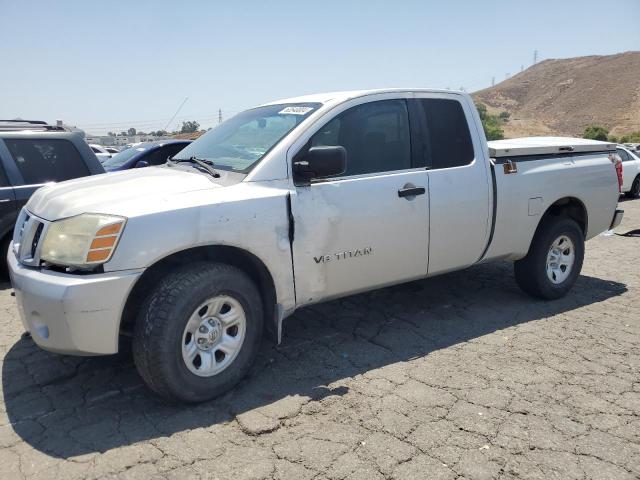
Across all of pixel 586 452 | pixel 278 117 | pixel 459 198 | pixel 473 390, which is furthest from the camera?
pixel 459 198

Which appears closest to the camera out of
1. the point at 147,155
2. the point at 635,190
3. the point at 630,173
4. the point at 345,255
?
the point at 345,255

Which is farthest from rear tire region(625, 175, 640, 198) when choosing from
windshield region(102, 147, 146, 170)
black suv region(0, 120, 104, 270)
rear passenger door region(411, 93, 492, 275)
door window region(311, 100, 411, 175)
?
black suv region(0, 120, 104, 270)

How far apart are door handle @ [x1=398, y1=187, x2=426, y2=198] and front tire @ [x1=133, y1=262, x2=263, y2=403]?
1.34 m

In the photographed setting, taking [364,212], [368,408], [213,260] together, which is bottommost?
[368,408]

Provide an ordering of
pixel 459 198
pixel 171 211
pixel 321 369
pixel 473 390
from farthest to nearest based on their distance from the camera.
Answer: pixel 459 198 → pixel 321 369 → pixel 473 390 → pixel 171 211

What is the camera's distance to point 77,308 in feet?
9.42

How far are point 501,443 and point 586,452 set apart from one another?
0.43m

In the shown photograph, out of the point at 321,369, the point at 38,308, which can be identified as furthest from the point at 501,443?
the point at 38,308

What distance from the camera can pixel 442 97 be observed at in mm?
4543

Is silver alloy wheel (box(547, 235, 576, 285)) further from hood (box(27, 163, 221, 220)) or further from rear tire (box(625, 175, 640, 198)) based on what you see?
rear tire (box(625, 175, 640, 198))

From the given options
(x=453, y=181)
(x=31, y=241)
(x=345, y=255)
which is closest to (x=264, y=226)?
(x=345, y=255)

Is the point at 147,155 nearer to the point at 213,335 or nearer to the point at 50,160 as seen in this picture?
the point at 50,160

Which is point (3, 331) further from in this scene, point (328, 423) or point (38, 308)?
point (328, 423)

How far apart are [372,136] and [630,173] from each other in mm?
13469
